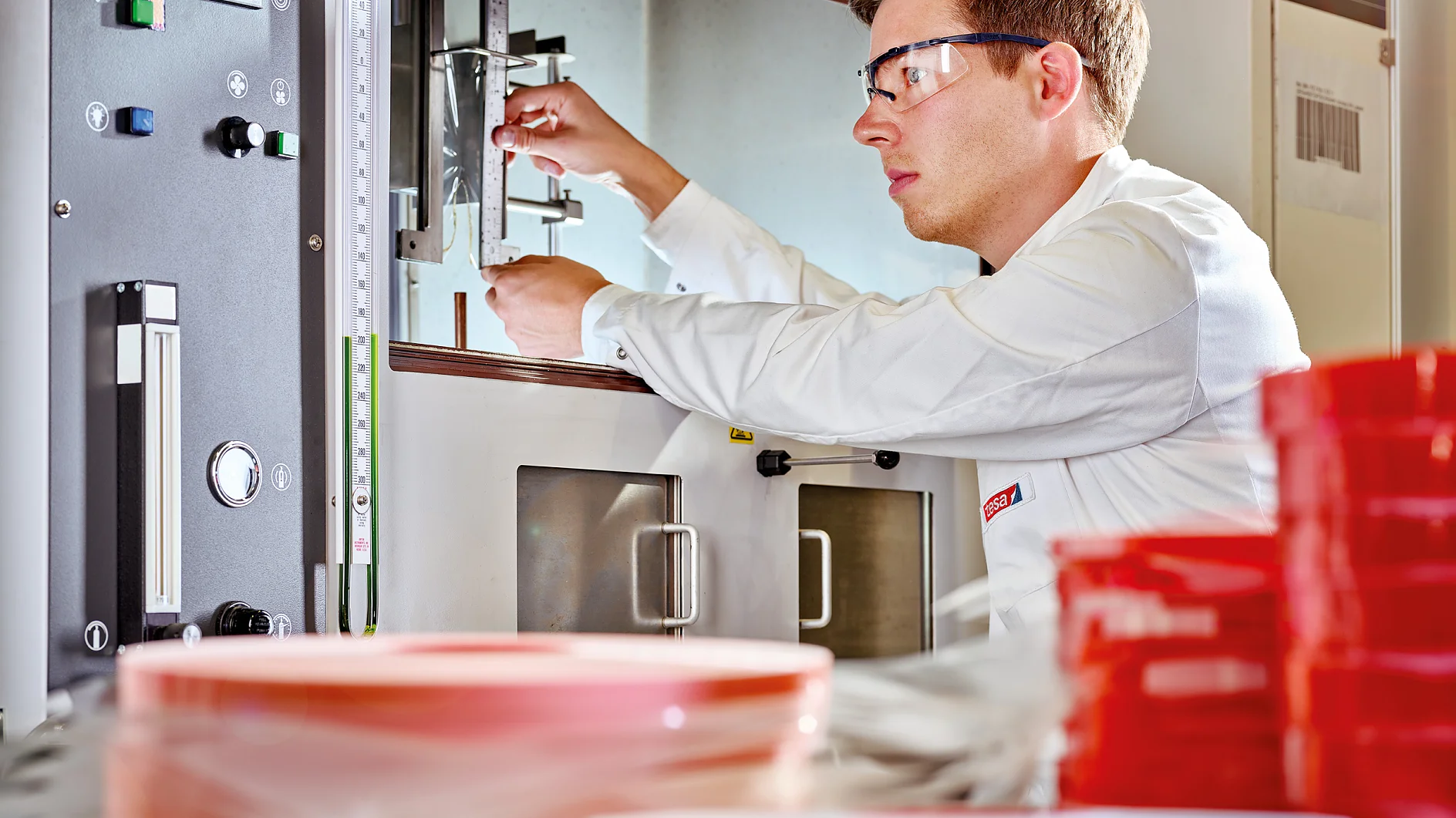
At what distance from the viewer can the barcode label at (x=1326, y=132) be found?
3000 millimetres

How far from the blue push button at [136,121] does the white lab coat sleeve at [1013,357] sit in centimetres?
77

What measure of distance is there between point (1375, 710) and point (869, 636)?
218cm

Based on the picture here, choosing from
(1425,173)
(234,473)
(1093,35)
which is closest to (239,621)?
(234,473)

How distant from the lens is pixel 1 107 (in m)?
1.58

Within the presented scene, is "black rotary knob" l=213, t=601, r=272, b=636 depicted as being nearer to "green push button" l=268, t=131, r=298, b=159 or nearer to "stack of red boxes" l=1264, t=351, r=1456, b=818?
"green push button" l=268, t=131, r=298, b=159

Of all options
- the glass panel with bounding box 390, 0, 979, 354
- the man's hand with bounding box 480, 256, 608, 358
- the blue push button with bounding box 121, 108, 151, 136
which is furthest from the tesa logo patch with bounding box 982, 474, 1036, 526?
the blue push button with bounding box 121, 108, 151, 136

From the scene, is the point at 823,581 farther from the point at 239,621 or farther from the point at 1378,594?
the point at 1378,594

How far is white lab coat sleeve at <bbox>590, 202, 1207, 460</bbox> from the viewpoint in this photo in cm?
173

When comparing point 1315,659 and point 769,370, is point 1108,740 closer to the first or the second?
point 1315,659

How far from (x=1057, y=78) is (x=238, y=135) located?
1134mm

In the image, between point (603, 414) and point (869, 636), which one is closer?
point (603, 414)

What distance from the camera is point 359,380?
1864mm

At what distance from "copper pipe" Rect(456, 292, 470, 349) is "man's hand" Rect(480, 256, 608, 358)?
0.61ft

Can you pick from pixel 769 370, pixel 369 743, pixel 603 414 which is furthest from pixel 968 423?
pixel 369 743
